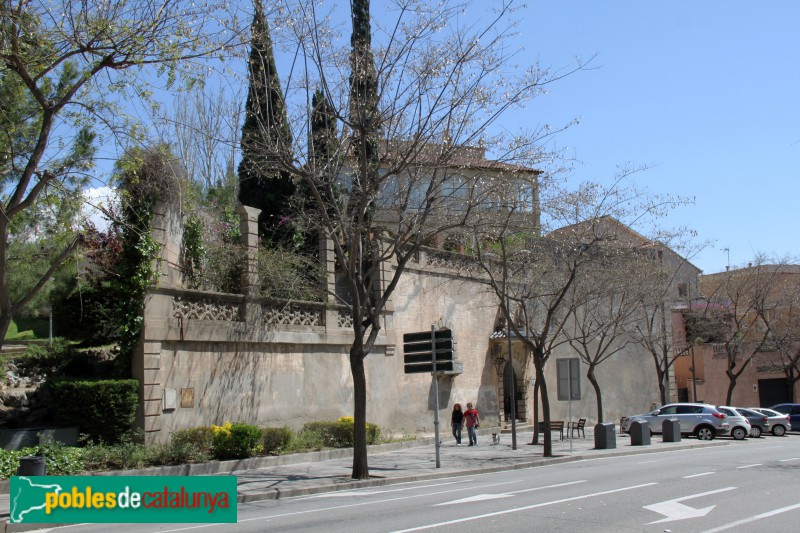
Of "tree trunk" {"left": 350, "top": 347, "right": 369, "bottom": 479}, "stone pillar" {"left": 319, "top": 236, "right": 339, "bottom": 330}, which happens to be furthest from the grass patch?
"tree trunk" {"left": 350, "top": 347, "right": 369, "bottom": 479}

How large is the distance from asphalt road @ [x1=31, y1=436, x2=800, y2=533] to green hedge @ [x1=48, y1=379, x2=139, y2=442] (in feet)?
18.9

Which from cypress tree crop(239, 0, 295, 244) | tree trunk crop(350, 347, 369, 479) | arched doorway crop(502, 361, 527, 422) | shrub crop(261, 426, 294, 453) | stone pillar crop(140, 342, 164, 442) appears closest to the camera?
cypress tree crop(239, 0, 295, 244)

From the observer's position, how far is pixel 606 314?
35406 mm

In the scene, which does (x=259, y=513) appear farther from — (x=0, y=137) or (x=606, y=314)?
(x=606, y=314)

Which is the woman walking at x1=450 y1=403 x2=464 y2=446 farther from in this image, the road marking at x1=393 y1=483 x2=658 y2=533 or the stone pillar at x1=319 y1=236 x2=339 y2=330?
the road marking at x1=393 y1=483 x2=658 y2=533

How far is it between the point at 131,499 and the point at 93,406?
834cm

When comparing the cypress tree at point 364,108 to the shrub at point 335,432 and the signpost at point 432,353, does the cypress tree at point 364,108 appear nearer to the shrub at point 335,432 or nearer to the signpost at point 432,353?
the signpost at point 432,353

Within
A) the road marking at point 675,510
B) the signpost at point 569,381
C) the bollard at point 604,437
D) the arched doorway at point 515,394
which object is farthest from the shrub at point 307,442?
the arched doorway at point 515,394

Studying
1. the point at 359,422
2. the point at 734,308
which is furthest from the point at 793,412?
the point at 359,422

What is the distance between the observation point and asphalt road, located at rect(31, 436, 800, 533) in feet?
34.2

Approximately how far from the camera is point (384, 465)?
2056 cm

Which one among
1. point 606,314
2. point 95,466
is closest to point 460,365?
point 606,314

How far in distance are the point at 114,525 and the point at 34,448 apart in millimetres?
5165

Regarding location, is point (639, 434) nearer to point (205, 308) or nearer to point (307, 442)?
point (307, 442)
